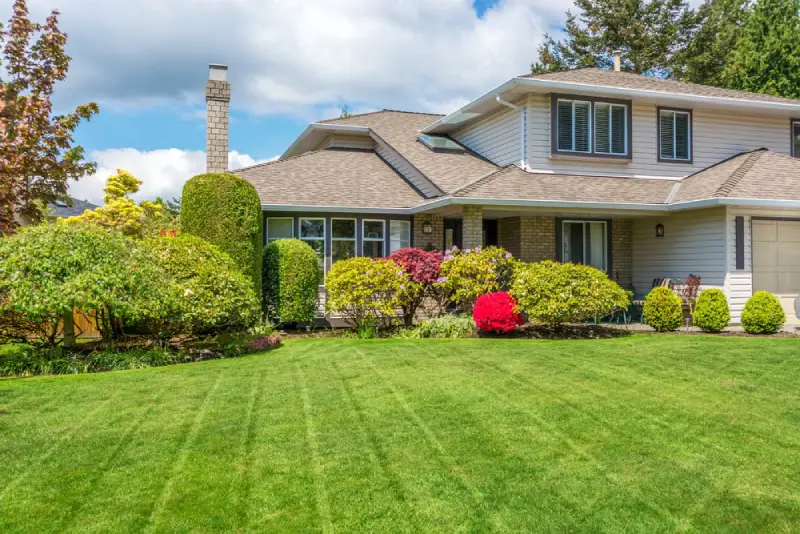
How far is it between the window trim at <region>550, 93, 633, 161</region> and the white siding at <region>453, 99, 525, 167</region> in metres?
0.79

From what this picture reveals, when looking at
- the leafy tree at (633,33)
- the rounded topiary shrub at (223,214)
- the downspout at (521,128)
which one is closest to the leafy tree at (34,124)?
the rounded topiary shrub at (223,214)

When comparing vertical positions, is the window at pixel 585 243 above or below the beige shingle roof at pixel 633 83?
below

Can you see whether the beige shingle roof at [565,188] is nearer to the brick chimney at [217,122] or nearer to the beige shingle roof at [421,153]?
the beige shingle roof at [421,153]

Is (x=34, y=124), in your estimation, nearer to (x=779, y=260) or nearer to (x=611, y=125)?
(x=611, y=125)

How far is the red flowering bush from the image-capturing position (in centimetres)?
1167

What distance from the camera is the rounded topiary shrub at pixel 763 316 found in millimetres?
12562

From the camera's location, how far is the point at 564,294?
11.7 m

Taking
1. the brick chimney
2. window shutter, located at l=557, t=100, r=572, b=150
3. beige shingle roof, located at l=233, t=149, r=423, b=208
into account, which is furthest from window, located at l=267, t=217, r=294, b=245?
window shutter, located at l=557, t=100, r=572, b=150

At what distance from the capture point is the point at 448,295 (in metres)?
13.3

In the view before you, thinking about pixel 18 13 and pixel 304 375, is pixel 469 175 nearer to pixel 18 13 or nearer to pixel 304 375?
pixel 304 375

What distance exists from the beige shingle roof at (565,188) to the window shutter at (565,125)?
79cm

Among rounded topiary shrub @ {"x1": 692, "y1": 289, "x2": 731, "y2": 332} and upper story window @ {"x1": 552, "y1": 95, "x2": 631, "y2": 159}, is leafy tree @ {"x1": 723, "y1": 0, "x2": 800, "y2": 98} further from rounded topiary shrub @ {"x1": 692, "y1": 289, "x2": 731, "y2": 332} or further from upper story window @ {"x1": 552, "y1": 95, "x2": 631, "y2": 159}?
rounded topiary shrub @ {"x1": 692, "y1": 289, "x2": 731, "y2": 332}

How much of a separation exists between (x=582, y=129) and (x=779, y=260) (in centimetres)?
557

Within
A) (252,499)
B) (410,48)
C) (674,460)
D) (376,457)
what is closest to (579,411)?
(674,460)
